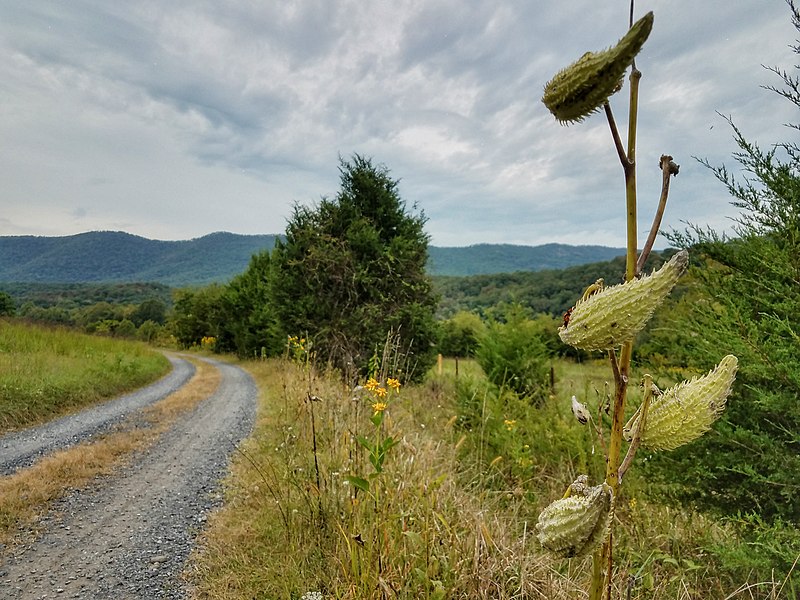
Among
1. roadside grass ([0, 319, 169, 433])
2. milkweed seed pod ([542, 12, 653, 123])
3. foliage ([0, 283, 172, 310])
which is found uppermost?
milkweed seed pod ([542, 12, 653, 123])

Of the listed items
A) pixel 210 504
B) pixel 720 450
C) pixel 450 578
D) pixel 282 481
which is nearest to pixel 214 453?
pixel 210 504

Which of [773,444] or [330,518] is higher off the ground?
[773,444]

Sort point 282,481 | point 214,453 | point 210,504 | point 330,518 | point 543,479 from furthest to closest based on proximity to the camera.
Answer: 1. point 214,453
2. point 543,479
3. point 210,504
4. point 282,481
5. point 330,518

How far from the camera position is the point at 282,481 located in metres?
4.12

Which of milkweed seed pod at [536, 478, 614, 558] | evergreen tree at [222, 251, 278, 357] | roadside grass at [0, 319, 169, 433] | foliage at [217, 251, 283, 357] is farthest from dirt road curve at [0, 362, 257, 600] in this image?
evergreen tree at [222, 251, 278, 357]

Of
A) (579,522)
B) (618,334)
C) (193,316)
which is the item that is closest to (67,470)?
(579,522)

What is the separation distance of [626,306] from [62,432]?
29.4 feet

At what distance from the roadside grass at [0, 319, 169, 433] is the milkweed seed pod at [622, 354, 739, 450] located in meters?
9.44

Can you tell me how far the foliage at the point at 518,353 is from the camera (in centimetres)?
966

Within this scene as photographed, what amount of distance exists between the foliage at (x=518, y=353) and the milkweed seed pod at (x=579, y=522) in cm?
886

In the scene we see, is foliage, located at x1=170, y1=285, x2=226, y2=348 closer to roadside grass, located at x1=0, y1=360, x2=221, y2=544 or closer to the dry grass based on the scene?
roadside grass, located at x1=0, y1=360, x2=221, y2=544

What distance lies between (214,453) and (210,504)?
1.96 meters

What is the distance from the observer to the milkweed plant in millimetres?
685

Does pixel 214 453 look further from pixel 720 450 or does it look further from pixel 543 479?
pixel 720 450
